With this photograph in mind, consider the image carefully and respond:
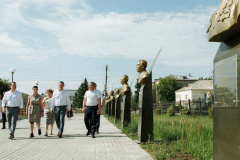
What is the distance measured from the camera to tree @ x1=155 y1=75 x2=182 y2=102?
91.8 metres

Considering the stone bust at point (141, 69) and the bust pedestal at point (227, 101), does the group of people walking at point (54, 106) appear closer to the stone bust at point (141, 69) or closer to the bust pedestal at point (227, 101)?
the stone bust at point (141, 69)

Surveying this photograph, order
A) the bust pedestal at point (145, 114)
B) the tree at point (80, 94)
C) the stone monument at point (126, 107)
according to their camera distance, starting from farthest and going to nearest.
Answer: the tree at point (80, 94)
the stone monument at point (126, 107)
the bust pedestal at point (145, 114)

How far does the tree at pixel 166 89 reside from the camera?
301 ft

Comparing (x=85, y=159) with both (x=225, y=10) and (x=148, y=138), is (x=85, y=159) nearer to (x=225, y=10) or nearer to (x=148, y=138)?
(x=148, y=138)

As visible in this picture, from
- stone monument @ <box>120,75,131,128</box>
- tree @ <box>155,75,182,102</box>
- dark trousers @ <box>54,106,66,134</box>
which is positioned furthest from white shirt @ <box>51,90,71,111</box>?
tree @ <box>155,75,182,102</box>

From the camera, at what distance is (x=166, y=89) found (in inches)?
3627

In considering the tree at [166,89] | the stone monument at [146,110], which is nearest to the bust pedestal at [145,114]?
the stone monument at [146,110]

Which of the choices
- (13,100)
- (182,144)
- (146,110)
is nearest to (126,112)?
(146,110)

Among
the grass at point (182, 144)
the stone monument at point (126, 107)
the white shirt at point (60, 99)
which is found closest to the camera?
the grass at point (182, 144)

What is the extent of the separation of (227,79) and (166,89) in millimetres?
89278

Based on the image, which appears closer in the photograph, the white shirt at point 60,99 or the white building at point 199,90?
the white shirt at point 60,99

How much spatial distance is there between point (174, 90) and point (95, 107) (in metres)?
84.2

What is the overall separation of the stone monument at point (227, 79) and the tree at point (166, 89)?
288 ft

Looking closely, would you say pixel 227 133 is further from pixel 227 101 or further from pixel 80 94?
pixel 80 94
